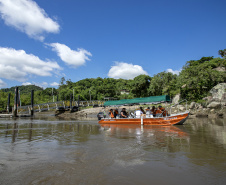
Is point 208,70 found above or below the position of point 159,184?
above

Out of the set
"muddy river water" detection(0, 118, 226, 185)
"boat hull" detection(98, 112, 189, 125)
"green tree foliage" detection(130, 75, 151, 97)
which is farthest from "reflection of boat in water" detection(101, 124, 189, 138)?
"green tree foliage" detection(130, 75, 151, 97)

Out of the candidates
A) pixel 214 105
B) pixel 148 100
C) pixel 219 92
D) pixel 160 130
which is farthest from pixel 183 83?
pixel 160 130

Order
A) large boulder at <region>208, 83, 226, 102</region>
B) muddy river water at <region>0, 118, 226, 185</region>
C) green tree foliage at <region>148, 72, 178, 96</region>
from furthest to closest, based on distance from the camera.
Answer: green tree foliage at <region>148, 72, 178, 96</region>
large boulder at <region>208, 83, 226, 102</region>
muddy river water at <region>0, 118, 226, 185</region>

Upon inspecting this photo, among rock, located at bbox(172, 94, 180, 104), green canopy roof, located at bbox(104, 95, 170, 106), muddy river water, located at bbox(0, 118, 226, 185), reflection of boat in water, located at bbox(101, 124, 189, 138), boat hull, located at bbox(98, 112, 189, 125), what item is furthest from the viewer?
rock, located at bbox(172, 94, 180, 104)

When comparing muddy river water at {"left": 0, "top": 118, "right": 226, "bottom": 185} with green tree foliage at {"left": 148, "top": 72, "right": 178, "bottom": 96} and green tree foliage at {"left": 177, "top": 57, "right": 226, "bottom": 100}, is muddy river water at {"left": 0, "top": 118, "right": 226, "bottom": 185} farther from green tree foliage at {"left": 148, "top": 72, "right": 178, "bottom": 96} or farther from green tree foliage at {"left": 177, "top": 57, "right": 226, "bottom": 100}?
green tree foliage at {"left": 148, "top": 72, "right": 178, "bottom": 96}

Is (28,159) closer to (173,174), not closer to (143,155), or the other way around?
(143,155)

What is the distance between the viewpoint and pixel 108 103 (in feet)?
75.5

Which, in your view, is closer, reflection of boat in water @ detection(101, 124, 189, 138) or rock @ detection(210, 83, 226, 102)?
reflection of boat in water @ detection(101, 124, 189, 138)

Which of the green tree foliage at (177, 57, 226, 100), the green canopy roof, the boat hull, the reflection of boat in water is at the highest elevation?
the green tree foliage at (177, 57, 226, 100)

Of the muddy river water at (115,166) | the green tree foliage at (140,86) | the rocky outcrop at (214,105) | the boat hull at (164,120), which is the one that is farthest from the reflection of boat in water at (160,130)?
the green tree foliage at (140,86)

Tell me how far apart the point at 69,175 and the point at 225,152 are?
5871 millimetres

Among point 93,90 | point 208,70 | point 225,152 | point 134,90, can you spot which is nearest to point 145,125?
point 225,152

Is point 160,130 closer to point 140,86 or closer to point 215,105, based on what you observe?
point 215,105

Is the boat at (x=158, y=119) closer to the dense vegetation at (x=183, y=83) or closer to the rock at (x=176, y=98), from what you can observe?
the dense vegetation at (x=183, y=83)
